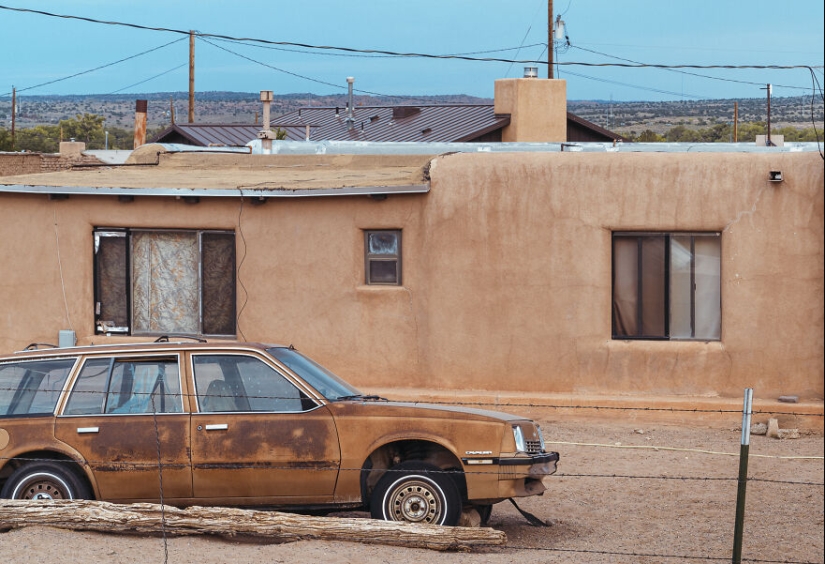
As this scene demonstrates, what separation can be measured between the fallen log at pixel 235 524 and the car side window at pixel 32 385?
3.20ft

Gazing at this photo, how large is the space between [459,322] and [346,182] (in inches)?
88.8

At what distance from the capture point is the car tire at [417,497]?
9148 millimetres

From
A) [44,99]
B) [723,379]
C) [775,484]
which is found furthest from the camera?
[44,99]

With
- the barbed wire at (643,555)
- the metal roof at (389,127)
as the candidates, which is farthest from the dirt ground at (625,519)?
the metal roof at (389,127)

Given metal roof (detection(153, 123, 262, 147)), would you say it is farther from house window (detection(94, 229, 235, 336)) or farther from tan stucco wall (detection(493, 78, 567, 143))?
house window (detection(94, 229, 235, 336))

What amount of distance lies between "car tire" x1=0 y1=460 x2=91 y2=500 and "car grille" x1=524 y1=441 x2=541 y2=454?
129 inches

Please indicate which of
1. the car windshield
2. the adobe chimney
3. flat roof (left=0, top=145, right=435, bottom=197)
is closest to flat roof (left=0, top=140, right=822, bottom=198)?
flat roof (left=0, top=145, right=435, bottom=197)

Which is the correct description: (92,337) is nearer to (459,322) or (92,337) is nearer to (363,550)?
(459,322)

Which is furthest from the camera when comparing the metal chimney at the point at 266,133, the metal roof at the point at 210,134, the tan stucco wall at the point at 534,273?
the metal roof at the point at 210,134

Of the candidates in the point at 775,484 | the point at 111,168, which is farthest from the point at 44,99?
the point at 775,484

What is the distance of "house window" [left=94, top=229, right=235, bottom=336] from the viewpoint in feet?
53.7

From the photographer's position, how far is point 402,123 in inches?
1444

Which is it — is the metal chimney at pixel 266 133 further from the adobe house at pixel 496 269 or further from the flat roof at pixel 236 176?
the adobe house at pixel 496 269

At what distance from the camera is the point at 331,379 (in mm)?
10242
